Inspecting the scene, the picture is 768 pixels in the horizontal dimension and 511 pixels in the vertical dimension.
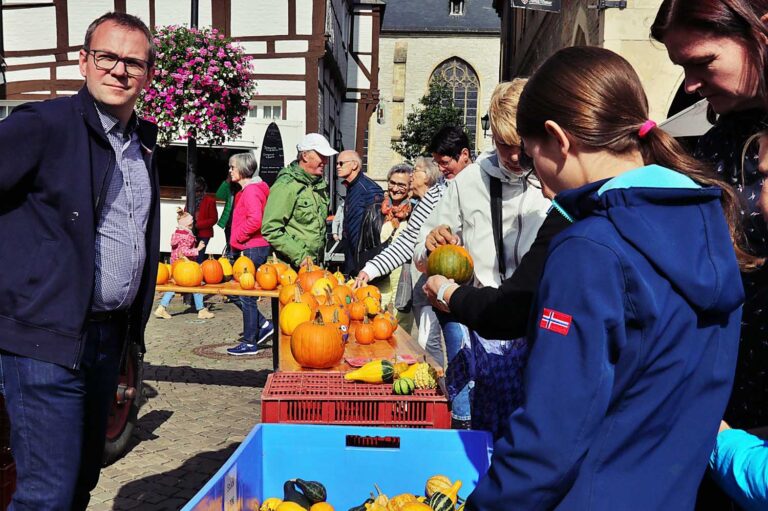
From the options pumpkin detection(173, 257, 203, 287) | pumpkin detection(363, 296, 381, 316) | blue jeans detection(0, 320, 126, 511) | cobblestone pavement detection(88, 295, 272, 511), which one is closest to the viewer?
blue jeans detection(0, 320, 126, 511)

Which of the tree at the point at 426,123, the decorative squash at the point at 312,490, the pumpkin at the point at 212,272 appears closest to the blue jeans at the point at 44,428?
the decorative squash at the point at 312,490

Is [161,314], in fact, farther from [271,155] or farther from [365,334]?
[271,155]

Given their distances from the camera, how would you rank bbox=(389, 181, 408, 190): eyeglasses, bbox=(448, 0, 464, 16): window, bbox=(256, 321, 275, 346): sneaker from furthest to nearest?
bbox=(448, 0, 464, 16): window < bbox=(256, 321, 275, 346): sneaker < bbox=(389, 181, 408, 190): eyeglasses

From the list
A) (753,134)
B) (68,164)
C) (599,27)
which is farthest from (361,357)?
(599,27)

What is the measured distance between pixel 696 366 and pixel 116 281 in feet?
6.38

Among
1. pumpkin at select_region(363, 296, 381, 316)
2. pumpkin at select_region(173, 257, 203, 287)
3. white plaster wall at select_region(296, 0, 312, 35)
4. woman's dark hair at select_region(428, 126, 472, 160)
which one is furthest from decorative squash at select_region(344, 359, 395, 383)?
white plaster wall at select_region(296, 0, 312, 35)

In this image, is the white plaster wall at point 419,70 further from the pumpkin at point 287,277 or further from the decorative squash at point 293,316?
the decorative squash at point 293,316

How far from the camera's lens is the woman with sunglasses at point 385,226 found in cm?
612

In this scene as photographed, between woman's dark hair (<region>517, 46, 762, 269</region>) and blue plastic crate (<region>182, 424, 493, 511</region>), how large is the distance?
1.11 meters

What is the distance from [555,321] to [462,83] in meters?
44.3

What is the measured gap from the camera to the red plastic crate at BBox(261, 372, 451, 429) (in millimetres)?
2439

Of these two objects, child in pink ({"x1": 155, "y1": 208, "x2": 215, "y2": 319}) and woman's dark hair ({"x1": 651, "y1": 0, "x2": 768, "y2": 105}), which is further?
child in pink ({"x1": 155, "y1": 208, "x2": 215, "y2": 319})

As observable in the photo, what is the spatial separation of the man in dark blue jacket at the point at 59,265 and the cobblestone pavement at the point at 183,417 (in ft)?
5.35

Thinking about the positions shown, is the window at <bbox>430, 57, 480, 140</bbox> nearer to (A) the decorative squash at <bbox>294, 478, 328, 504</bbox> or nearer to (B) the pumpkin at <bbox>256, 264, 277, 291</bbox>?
(B) the pumpkin at <bbox>256, 264, 277, 291</bbox>
